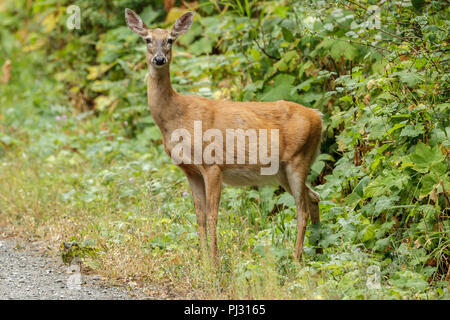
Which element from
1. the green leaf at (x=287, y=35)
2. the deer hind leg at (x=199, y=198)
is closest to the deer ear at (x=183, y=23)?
the deer hind leg at (x=199, y=198)

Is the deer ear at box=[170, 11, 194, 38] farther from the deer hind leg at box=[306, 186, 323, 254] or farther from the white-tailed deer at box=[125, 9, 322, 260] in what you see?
the deer hind leg at box=[306, 186, 323, 254]

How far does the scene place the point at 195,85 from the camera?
332 inches

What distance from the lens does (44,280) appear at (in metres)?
5.38

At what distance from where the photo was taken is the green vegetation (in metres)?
4.90

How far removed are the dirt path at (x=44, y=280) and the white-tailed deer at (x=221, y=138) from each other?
0.95m

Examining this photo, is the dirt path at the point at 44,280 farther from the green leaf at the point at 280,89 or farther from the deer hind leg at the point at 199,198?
the green leaf at the point at 280,89

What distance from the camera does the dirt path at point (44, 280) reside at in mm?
4984

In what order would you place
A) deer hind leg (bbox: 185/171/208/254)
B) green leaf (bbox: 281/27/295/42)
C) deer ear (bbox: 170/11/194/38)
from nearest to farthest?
deer hind leg (bbox: 185/171/208/254), deer ear (bbox: 170/11/194/38), green leaf (bbox: 281/27/295/42)

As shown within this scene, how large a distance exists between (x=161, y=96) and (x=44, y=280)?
1.83 meters

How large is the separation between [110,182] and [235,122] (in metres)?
2.37

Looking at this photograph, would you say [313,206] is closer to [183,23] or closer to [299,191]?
[299,191]

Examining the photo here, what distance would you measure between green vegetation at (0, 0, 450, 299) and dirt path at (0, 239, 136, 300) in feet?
0.59

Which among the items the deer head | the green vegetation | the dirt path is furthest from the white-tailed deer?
the dirt path
